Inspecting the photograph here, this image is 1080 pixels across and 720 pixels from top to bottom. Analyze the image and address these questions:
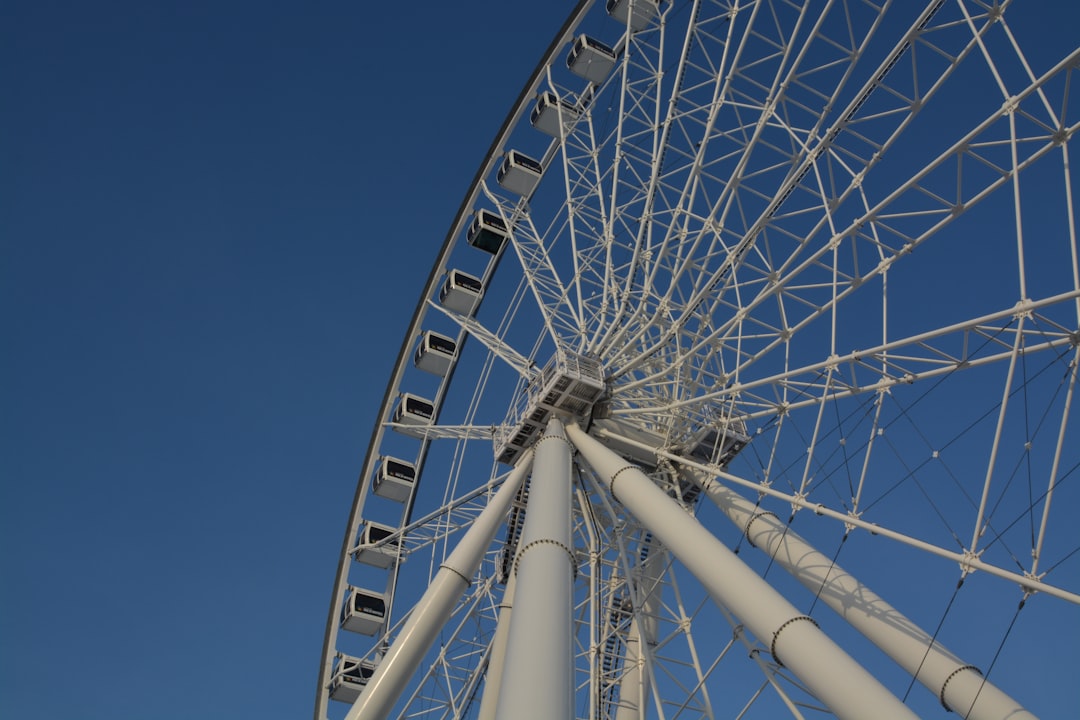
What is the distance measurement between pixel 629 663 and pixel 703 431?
16.2 feet

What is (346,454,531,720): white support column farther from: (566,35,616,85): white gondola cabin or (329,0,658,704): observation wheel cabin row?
(566,35,616,85): white gondola cabin

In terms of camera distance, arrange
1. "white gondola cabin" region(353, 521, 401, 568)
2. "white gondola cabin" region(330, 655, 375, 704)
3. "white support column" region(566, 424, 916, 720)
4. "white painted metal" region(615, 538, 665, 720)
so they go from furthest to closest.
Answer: "white gondola cabin" region(353, 521, 401, 568) < "white gondola cabin" region(330, 655, 375, 704) < "white painted metal" region(615, 538, 665, 720) < "white support column" region(566, 424, 916, 720)

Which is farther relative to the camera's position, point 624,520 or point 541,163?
point 541,163

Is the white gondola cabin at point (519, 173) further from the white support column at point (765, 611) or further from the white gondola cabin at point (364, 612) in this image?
the white support column at point (765, 611)


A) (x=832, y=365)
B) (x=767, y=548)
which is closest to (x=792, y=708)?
(x=767, y=548)

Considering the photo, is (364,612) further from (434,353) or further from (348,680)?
(434,353)

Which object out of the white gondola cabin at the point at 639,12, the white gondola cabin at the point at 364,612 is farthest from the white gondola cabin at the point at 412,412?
the white gondola cabin at the point at 639,12

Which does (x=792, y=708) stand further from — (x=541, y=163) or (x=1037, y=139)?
(x=541, y=163)

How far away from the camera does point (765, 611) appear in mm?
11062

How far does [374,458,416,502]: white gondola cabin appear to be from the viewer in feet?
83.3

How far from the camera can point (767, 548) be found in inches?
631

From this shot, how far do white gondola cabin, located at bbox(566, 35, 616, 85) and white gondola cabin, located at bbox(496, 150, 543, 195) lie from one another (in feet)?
8.65

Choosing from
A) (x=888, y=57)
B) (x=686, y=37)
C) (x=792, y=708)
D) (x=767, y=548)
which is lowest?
(x=792, y=708)

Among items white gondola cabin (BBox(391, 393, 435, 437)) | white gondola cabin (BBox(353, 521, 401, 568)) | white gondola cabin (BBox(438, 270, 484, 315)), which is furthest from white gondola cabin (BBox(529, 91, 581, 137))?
white gondola cabin (BBox(353, 521, 401, 568))
